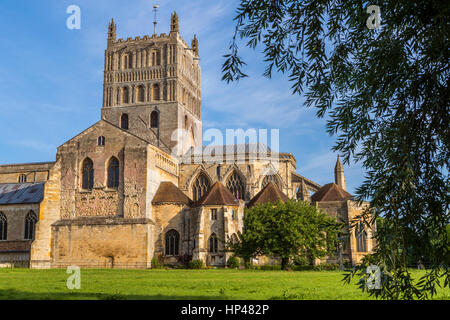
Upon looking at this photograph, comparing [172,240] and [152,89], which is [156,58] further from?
[172,240]

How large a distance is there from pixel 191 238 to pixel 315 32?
38.6 m

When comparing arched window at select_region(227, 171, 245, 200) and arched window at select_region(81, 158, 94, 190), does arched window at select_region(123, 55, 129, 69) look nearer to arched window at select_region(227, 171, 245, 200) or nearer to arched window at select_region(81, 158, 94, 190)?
arched window at select_region(81, 158, 94, 190)

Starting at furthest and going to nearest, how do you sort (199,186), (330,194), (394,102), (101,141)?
(199,186), (330,194), (101,141), (394,102)

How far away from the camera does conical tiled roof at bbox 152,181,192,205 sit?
47.7m

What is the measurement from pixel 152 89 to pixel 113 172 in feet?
63.2

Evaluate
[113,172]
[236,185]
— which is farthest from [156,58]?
[113,172]

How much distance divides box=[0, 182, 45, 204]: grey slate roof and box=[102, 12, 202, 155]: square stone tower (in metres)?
15.6

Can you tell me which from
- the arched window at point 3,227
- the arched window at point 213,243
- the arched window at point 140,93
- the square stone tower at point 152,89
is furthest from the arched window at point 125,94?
the arched window at point 213,243

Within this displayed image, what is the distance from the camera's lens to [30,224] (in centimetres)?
4769

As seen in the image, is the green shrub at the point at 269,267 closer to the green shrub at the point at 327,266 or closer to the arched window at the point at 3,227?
the green shrub at the point at 327,266

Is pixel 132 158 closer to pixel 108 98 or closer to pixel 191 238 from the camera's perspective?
pixel 191 238

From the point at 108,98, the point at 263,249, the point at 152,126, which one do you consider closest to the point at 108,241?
the point at 263,249

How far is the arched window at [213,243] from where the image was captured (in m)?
44.8

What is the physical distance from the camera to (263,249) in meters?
38.8
